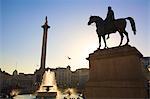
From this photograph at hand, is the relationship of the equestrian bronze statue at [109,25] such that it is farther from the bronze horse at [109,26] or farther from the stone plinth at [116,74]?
the stone plinth at [116,74]

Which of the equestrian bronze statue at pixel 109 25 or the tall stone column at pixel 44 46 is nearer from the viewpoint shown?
the equestrian bronze statue at pixel 109 25

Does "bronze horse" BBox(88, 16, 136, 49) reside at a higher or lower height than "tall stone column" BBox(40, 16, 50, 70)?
lower

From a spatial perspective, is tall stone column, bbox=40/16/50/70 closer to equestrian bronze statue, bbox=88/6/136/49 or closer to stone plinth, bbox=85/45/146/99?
equestrian bronze statue, bbox=88/6/136/49

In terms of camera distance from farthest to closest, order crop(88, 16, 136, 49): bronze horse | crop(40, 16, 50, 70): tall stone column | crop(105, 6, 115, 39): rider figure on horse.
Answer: crop(40, 16, 50, 70): tall stone column, crop(105, 6, 115, 39): rider figure on horse, crop(88, 16, 136, 49): bronze horse

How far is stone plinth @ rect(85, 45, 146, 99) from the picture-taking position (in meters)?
12.5

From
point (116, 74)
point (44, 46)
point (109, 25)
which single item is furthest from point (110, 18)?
point (44, 46)

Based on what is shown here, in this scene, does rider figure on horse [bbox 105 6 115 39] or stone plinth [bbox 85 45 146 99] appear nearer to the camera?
stone plinth [bbox 85 45 146 99]

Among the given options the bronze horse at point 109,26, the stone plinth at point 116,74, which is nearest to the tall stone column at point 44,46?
the bronze horse at point 109,26

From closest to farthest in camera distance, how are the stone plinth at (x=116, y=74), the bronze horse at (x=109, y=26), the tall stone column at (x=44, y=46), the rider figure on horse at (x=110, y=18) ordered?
the stone plinth at (x=116, y=74), the bronze horse at (x=109, y=26), the rider figure on horse at (x=110, y=18), the tall stone column at (x=44, y=46)

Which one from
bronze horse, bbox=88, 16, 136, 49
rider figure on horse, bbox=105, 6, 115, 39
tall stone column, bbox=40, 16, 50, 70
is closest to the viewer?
bronze horse, bbox=88, 16, 136, 49

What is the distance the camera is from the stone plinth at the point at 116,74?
1248 cm

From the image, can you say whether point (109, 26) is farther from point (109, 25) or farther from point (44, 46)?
point (44, 46)

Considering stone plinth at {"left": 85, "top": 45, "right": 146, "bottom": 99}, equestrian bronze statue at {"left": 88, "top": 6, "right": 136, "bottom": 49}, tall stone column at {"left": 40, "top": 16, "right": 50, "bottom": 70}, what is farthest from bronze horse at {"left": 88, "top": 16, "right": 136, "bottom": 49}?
tall stone column at {"left": 40, "top": 16, "right": 50, "bottom": 70}

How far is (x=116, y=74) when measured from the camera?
1345 centimetres
